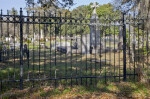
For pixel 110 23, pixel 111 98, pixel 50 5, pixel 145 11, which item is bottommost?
pixel 111 98

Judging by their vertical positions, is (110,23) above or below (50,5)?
below

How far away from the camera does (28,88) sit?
16.6 feet

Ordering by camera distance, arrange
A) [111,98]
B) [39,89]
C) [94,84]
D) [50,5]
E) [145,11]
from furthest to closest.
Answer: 1. [50,5]
2. [145,11]
3. [94,84]
4. [39,89]
5. [111,98]

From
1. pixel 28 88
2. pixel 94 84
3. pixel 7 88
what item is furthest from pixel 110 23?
pixel 7 88

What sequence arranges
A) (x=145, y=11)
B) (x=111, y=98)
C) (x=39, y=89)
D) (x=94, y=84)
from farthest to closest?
1. (x=145, y=11)
2. (x=94, y=84)
3. (x=39, y=89)
4. (x=111, y=98)

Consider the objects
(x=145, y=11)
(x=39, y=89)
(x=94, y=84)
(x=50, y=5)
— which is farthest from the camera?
(x=50, y=5)

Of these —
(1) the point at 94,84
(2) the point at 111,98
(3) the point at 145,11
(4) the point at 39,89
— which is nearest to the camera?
(2) the point at 111,98

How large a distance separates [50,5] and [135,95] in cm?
962

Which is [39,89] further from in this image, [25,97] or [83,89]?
[83,89]

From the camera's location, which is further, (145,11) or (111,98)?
(145,11)

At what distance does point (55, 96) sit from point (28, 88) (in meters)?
1.05

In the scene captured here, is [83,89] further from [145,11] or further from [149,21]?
[145,11]

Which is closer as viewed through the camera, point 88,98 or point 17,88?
point 88,98

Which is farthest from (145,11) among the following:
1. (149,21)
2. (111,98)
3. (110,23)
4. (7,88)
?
(7,88)
